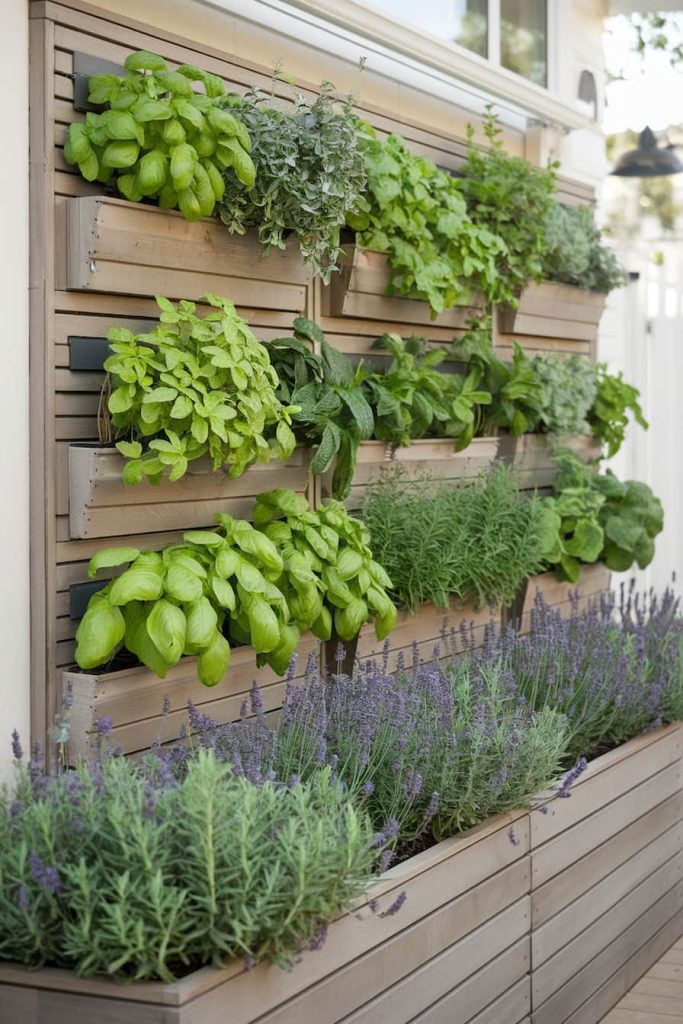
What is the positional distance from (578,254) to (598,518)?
0.92 metres

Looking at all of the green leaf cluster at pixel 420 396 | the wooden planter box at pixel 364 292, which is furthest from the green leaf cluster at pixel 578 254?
the wooden planter box at pixel 364 292

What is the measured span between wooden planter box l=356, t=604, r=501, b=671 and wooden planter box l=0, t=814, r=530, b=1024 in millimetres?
727

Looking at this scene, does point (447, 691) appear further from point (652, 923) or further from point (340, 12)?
point (340, 12)

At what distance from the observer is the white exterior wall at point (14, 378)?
8.50 feet

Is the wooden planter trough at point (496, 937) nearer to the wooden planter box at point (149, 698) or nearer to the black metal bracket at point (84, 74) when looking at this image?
the wooden planter box at point (149, 698)

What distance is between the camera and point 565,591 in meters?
4.52

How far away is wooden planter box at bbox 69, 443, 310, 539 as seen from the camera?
267 cm

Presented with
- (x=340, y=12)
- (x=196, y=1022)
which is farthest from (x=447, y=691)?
(x=340, y=12)

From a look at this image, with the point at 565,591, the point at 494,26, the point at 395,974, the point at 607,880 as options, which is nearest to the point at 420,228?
the point at 494,26

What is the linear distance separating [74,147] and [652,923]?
8.12 ft

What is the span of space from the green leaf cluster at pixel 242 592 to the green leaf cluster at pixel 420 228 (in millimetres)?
731

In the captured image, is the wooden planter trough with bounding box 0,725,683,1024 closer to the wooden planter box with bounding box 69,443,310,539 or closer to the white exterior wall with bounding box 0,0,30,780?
the white exterior wall with bounding box 0,0,30,780

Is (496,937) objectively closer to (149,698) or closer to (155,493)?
(149,698)

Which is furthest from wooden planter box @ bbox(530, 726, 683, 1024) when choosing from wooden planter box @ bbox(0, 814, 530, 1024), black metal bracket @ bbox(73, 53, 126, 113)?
black metal bracket @ bbox(73, 53, 126, 113)
